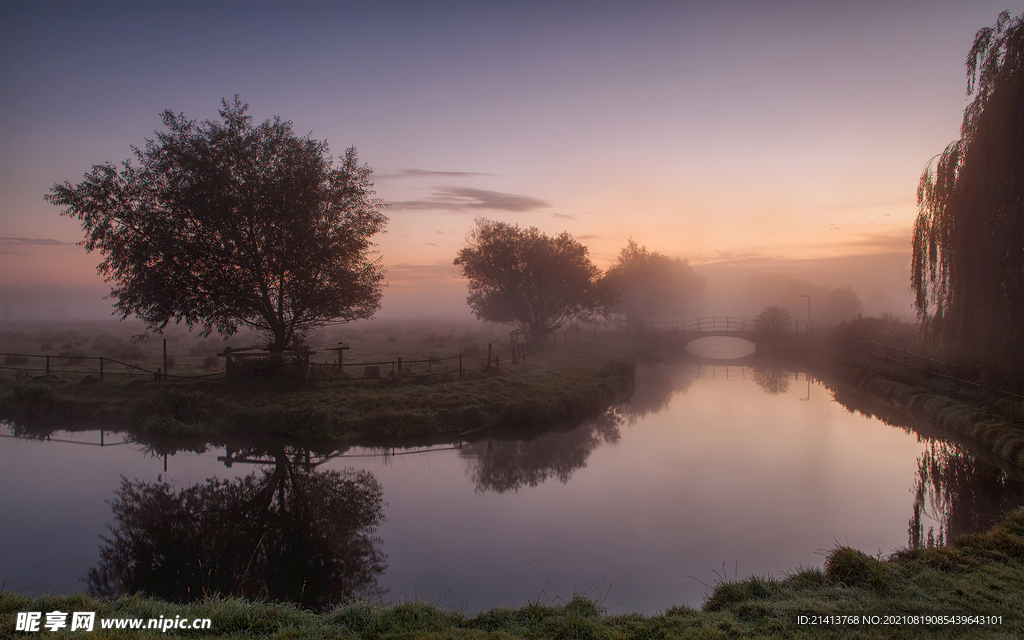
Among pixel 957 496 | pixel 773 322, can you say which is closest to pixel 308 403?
pixel 957 496

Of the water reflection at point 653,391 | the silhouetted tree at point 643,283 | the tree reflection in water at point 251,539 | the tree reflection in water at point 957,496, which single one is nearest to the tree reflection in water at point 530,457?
the tree reflection in water at point 251,539

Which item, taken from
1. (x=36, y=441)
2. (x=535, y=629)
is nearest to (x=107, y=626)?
(x=535, y=629)

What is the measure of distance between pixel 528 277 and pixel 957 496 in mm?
30716

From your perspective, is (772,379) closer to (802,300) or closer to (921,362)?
(921,362)

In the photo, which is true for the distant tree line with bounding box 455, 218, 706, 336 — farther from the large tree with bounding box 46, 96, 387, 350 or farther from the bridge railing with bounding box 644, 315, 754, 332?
the large tree with bounding box 46, 96, 387, 350

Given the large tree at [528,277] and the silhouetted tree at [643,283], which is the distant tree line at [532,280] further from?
the silhouetted tree at [643,283]

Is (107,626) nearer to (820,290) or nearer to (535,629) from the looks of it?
(535,629)

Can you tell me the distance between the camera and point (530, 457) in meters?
14.8

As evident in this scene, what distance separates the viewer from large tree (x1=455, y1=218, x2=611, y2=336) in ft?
→ 130

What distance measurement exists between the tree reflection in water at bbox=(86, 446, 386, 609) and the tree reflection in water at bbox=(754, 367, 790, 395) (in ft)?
74.9

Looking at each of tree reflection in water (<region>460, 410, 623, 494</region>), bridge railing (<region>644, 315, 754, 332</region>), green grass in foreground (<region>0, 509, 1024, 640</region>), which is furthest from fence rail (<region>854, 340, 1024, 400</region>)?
bridge railing (<region>644, 315, 754, 332</region>)

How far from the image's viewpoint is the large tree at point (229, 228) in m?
19.8

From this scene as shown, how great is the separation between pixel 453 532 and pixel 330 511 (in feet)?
8.93

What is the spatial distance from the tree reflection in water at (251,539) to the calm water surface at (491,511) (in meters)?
0.04
